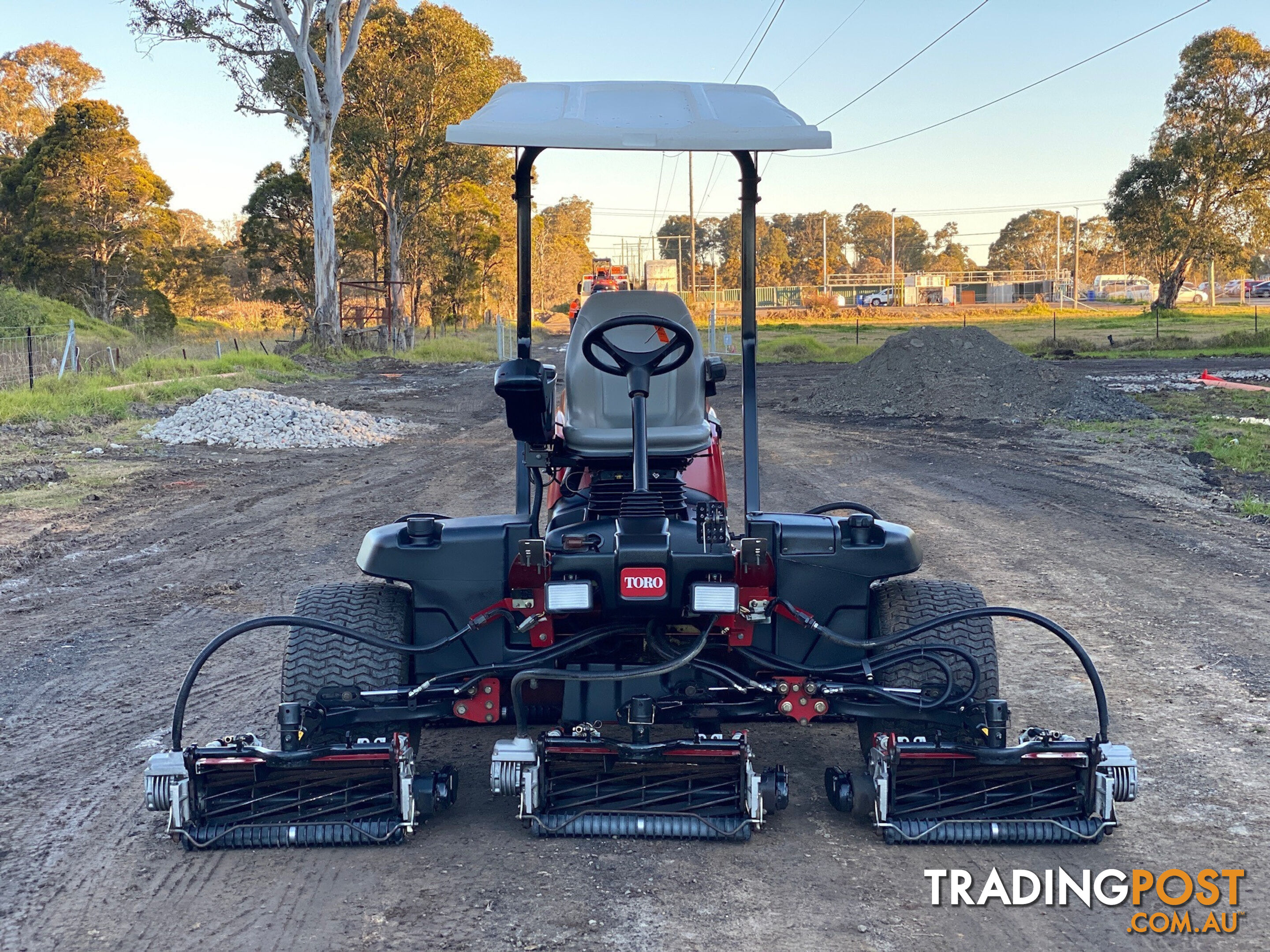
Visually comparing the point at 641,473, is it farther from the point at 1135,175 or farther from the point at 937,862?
the point at 1135,175

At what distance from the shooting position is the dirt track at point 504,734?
11.5ft

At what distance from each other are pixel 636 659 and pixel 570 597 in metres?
0.55

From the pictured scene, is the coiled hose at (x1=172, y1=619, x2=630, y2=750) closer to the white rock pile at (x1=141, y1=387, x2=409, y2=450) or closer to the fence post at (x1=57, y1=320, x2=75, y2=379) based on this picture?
the white rock pile at (x1=141, y1=387, x2=409, y2=450)

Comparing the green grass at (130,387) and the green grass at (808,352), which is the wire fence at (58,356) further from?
the green grass at (808,352)

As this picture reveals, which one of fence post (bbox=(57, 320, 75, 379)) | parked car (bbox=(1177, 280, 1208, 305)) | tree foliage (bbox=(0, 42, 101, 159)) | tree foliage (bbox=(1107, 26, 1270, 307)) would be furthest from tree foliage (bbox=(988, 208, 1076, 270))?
fence post (bbox=(57, 320, 75, 379))

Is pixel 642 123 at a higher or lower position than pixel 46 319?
lower

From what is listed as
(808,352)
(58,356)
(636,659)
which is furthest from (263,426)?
(808,352)

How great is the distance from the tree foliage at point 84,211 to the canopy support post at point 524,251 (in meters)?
39.6

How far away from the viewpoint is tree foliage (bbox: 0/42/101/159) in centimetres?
4981

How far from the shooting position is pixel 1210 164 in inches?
1892

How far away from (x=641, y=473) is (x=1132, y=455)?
12320 mm

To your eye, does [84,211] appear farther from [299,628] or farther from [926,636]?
[926,636]

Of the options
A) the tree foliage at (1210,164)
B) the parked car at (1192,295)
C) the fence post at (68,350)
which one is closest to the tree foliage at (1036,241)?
the parked car at (1192,295)

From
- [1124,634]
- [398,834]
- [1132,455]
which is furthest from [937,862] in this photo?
[1132,455]
